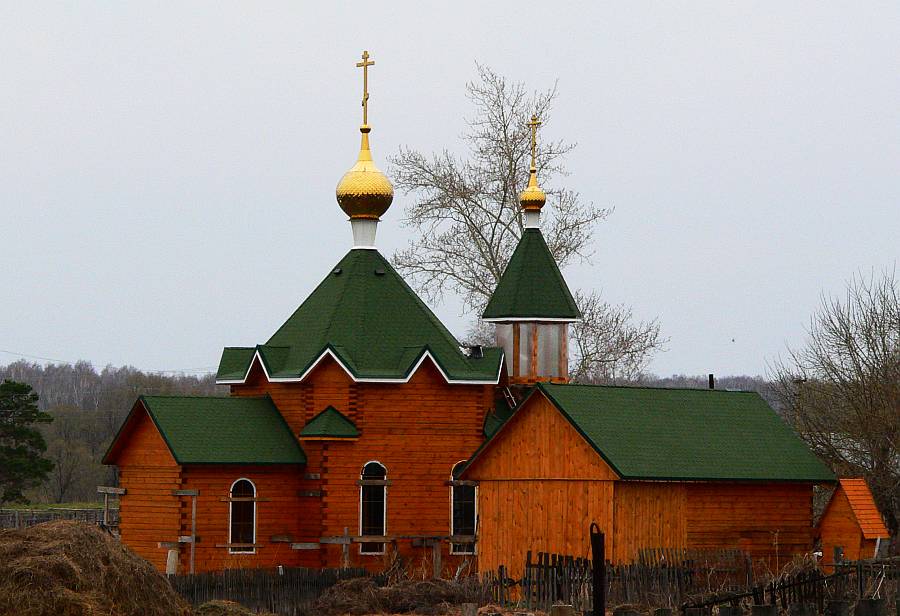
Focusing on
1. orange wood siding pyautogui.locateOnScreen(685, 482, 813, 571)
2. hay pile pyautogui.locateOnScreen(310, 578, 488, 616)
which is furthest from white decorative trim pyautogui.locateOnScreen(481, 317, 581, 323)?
hay pile pyautogui.locateOnScreen(310, 578, 488, 616)

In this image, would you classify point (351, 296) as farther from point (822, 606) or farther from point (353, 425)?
point (822, 606)

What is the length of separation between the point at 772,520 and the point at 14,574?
15927mm

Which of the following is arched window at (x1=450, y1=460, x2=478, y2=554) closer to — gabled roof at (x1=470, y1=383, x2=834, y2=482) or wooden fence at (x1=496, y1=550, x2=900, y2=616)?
gabled roof at (x1=470, y1=383, x2=834, y2=482)

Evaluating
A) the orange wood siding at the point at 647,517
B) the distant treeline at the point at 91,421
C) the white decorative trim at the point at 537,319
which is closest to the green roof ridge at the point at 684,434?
the orange wood siding at the point at 647,517

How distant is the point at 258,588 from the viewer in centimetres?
2605

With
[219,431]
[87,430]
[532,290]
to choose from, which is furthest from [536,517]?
[87,430]

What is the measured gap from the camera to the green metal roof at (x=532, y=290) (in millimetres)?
37906

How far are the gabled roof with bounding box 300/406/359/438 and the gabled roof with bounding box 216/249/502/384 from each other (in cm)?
94

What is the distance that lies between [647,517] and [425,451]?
23.1 ft

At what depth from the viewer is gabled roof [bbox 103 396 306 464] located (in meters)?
33.6

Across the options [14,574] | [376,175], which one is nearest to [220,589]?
[14,574]

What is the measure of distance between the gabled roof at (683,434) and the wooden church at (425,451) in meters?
0.05

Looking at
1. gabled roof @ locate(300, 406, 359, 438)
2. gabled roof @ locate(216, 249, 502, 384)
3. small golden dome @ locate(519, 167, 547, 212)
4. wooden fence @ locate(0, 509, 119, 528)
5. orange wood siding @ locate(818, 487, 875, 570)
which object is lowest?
orange wood siding @ locate(818, 487, 875, 570)

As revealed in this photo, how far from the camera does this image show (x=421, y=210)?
49.1 metres
